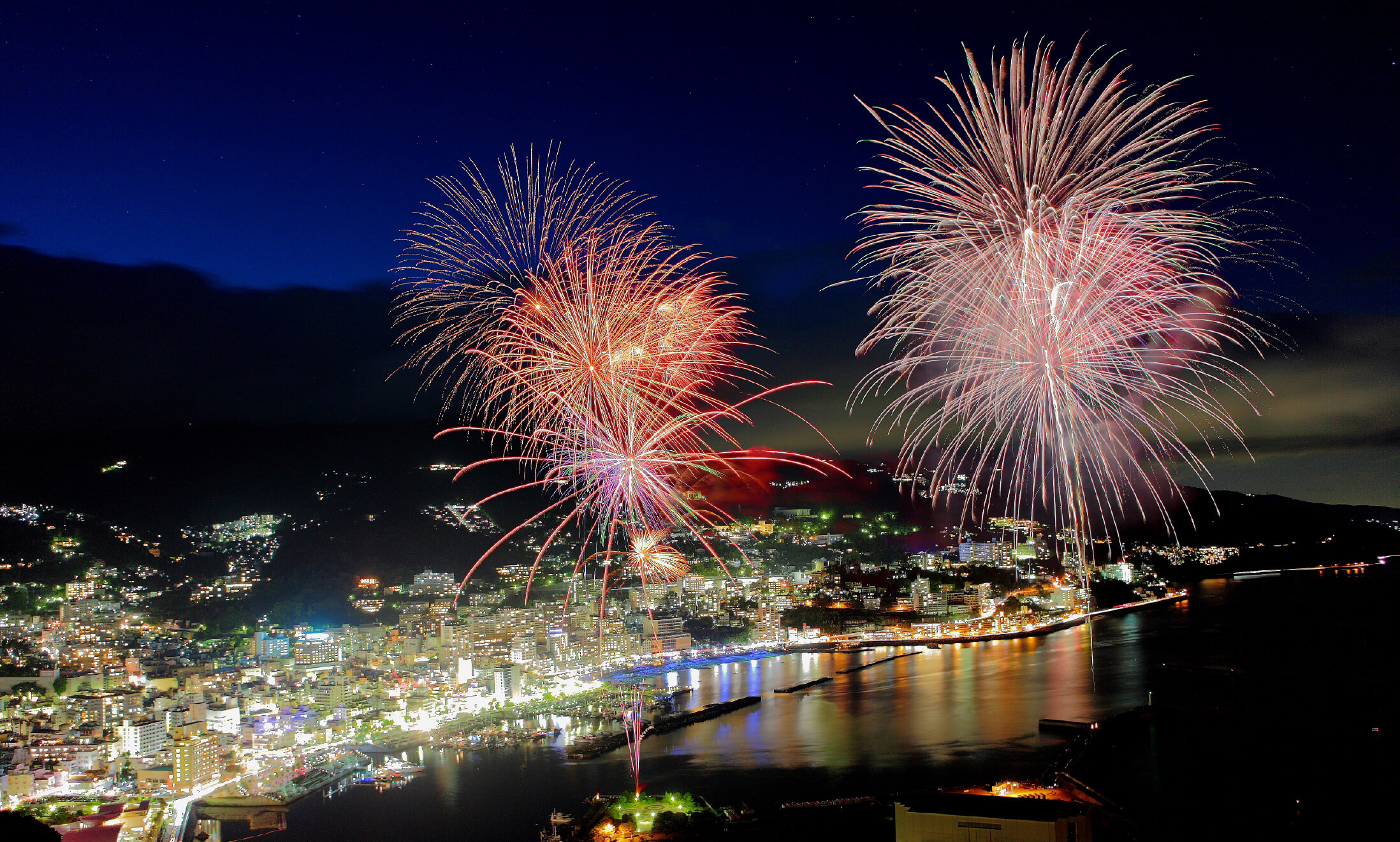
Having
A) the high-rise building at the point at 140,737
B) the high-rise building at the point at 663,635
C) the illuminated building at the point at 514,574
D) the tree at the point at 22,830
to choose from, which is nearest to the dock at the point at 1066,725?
the tree at the point at 22,830

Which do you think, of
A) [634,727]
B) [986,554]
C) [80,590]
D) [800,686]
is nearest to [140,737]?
[634,727]

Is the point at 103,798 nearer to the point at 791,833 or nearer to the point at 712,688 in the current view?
the point at 791,833

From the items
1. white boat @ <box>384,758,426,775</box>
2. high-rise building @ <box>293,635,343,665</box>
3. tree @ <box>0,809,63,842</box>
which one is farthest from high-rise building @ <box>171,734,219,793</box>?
high-rise building @ <box>293,635,343,665</box>

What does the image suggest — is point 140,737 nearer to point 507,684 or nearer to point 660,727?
point 507,684

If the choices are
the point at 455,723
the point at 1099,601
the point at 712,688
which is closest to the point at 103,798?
the point at 455,723

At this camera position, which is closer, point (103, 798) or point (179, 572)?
point (103, 798)

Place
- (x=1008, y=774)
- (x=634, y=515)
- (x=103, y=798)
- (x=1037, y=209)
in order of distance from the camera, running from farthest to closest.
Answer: (x=103, y=798) < (x=1008, y=774) < (x=634, y=515) < (x=1037, y=209)

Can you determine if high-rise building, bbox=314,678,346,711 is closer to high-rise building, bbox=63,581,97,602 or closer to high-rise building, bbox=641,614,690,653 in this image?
high-rise building, bbox=641,614,690,653
